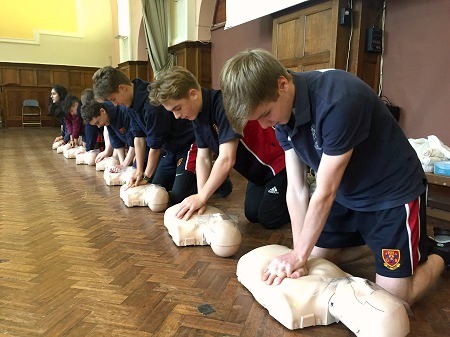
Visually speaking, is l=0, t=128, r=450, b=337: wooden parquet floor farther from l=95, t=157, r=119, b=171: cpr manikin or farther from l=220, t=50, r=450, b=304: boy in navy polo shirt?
l=95, t=157, r=119, b=171: cpr manikin

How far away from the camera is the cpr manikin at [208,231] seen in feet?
6.01

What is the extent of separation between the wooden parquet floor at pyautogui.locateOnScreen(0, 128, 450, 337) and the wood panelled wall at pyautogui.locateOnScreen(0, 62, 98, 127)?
9377mm

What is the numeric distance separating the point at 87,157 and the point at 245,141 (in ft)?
10.0

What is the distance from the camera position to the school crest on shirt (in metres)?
1.35

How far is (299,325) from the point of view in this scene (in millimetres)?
1287

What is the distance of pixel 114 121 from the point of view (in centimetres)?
364

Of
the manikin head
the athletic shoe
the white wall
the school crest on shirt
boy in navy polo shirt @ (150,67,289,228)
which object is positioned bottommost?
the athletic shoe

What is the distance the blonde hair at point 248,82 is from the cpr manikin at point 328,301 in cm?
62

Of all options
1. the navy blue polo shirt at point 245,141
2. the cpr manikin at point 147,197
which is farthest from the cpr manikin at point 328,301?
the cpr manikin at point 147,197

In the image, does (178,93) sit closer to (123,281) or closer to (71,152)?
(123,281)

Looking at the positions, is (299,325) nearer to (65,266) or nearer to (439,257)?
(439,257)

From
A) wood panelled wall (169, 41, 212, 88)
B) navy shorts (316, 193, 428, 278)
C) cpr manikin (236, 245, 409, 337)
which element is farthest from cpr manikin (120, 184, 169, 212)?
wood panelled wall (169, 41, 212, 88)

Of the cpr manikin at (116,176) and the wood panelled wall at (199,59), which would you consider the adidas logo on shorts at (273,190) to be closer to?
the cpr manikin at (116,176)

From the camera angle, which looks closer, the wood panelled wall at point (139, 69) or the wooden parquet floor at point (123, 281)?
the wooden parquet floor at point (123, 281)
